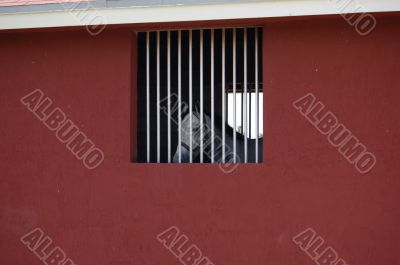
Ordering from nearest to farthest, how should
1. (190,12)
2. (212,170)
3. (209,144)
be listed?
1. (190,12)
2. (212,170)
3. (209,144)

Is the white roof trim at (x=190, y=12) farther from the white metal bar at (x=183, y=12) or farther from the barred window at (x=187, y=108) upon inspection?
the barred window at (x=187, y=108)

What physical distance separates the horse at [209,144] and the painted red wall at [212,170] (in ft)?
1.11

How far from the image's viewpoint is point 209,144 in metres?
5.77

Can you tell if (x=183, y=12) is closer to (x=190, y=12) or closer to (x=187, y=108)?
(x=190, y=12)

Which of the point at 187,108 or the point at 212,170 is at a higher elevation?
the point at 187,108

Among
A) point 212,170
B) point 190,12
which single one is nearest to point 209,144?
point 212,170

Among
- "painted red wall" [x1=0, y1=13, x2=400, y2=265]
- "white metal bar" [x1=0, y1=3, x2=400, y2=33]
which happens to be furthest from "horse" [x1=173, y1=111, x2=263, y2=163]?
"white metal bar" [x1=0, y1=3, x2=400, y2=33]

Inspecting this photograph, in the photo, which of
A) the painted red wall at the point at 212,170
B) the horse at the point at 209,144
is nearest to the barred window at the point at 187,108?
the horse at the point at 209,144

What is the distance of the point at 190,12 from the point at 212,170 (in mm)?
1421

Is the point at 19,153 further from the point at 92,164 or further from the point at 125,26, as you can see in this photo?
the point at 125,26

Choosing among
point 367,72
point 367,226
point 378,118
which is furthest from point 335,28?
point 367,226

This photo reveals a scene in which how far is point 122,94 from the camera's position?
5.57 metres

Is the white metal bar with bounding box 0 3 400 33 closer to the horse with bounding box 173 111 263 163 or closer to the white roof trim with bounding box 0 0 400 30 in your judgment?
the white roof trim with bounding box 0 0 400 30

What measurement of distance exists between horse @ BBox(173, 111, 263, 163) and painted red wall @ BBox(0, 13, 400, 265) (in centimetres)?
34
